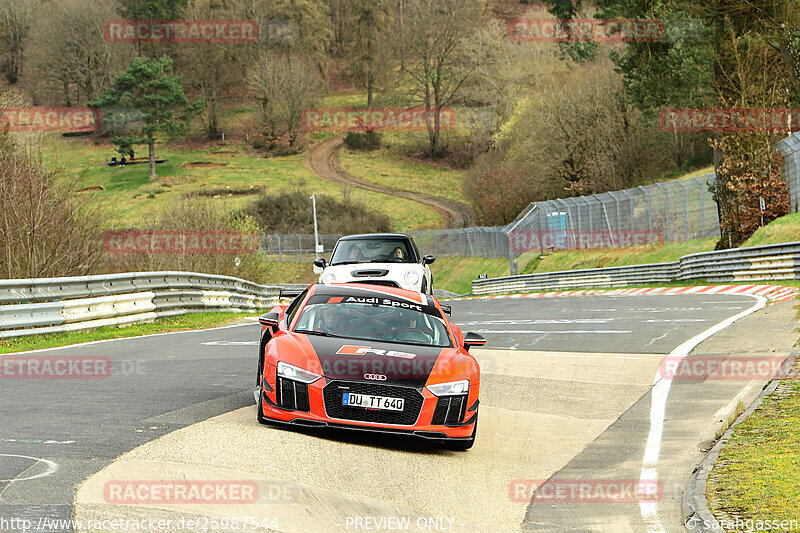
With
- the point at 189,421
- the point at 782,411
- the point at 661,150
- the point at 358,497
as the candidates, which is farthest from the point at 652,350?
the point at 661,150

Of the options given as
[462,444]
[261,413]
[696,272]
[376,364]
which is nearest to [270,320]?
[261,413]

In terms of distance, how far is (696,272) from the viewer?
32531 mm

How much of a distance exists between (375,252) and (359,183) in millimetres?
86005

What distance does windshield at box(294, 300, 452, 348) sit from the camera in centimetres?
899

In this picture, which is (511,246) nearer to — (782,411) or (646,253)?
(646,253)

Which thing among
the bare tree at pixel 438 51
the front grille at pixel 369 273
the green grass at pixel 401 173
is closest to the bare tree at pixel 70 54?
the green grass at pixel 401 173

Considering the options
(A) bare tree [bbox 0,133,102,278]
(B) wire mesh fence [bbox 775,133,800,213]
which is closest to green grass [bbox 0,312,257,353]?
(A) bare tree [bbox 0,133,102,278]

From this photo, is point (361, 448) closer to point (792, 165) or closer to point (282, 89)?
point (792, 165)

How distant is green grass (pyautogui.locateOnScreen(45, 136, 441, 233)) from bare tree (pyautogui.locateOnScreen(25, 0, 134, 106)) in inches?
281

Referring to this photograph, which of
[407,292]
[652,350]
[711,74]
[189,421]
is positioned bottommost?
[652,350]

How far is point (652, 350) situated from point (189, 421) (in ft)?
27.9

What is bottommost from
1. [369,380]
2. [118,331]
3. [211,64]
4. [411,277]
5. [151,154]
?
[118,331]

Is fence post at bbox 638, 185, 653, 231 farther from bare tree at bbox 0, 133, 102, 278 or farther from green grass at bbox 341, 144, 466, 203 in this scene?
green grass at bbox 341, 144, 466, 203

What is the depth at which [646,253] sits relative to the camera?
41.6 metres
